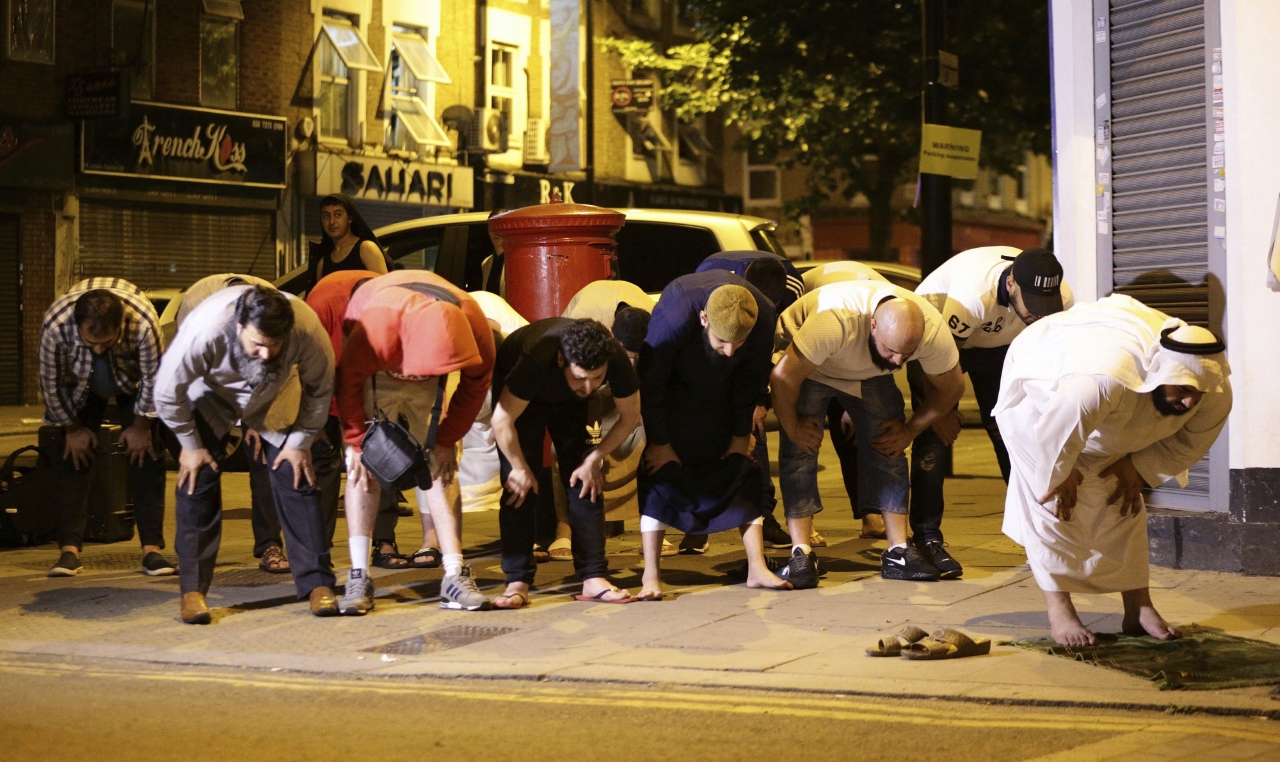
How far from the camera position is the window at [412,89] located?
28.5m

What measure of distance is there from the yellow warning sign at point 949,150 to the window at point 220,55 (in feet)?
50.4

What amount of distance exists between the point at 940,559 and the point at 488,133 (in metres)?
23.7

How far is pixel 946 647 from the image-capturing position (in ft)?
19.5

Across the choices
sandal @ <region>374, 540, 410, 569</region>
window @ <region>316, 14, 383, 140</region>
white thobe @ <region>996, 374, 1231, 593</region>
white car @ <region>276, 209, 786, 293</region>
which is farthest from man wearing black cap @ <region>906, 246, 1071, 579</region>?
window @ <region>316, 14, 383, 140</region>

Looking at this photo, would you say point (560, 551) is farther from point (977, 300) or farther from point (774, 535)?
point (977, 300)

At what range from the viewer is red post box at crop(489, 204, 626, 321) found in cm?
933

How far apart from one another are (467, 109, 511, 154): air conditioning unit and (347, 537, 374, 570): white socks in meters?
23.5

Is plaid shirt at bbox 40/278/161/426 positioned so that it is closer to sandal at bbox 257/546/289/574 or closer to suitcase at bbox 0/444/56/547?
sandal at bbox 257/546/289/574

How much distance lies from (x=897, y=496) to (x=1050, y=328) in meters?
1.69

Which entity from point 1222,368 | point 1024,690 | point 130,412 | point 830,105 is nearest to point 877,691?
point 1024,690

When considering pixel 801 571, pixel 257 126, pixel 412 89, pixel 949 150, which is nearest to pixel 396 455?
pixel 801 571

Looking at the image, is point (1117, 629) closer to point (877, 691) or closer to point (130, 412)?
point (877, 691)

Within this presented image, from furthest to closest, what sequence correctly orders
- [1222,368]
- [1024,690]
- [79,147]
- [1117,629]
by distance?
1. [79,147]
2. [1117,629]
3. [1222,368]
4. [1024,690]

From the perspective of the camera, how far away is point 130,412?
25.8 ft
